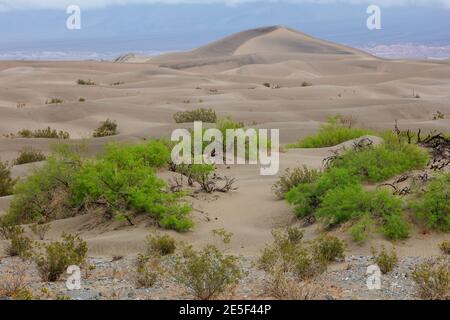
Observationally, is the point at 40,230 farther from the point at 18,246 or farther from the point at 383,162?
the point at 383,162

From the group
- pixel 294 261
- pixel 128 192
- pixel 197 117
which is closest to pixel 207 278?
pixel 294 261

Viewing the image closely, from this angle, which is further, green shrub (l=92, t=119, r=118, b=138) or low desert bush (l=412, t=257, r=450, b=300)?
green shrub (l=92, t=119, r=118, b=138)

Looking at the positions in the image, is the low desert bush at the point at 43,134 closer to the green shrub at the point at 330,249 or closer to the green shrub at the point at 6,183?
the green shrub at the point at 6,183

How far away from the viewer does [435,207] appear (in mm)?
9828

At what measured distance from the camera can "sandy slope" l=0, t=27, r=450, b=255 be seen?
11508 millimetres

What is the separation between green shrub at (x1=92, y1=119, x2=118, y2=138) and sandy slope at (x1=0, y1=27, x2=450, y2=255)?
0.40 m

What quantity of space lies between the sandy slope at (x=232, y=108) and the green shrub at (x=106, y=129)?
1.31ft

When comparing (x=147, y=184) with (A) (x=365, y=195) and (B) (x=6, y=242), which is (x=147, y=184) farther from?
(A) (x=365, y=195)

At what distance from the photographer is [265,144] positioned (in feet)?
60.4

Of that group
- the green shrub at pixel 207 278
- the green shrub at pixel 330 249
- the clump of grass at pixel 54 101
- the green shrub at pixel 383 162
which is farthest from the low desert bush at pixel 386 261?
the clump of grass at pixel 54 101

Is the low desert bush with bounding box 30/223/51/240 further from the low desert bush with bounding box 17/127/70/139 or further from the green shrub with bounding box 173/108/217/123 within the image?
the green shrub with bounding box 173/108/217/123

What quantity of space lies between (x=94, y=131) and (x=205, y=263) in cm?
1883

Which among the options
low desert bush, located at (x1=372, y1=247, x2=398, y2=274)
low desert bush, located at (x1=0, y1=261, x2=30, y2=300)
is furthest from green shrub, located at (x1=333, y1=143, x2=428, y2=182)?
low desert bush, located at (x1=0, y1=261, x2=30, y2=300)

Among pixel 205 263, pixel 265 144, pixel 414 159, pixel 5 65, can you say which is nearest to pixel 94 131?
pixel 265 144
